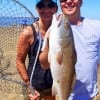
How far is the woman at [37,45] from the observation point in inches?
211

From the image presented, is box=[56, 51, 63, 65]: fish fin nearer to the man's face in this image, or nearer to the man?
the man

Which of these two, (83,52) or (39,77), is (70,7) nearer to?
(83,52)

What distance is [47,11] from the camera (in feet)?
17.5

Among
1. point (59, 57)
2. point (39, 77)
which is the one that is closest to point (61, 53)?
point (59, 57)

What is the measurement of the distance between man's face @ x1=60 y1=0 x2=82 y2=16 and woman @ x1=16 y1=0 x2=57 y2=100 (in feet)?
0.90

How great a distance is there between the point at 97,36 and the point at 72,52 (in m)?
0.86

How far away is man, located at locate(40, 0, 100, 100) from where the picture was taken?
5.06m

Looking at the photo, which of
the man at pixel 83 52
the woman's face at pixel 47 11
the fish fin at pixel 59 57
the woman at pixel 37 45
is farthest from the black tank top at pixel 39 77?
the fish fin at pixel 59 57

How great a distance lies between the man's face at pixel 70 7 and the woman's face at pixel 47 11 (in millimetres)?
260

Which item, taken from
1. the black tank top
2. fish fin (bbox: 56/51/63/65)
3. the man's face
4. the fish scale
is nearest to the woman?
the black tank top

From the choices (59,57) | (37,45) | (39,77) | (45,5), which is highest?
(45,5)

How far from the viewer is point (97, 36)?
16.9ft

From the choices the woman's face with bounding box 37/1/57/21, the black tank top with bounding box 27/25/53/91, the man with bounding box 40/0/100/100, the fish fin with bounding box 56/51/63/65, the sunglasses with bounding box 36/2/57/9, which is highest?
the sunglasses with bounding box 36/2/57/9

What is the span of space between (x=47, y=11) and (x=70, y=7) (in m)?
0.39
